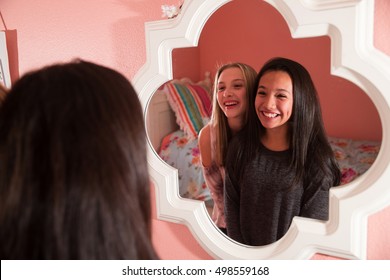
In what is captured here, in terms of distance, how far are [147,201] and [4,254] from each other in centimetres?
18

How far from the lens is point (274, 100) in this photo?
64 cm

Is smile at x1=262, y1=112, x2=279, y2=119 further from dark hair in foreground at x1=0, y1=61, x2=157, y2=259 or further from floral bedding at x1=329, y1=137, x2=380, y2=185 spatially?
dark hair in foreground at x1=0, y1=61, x2=157, y2=259

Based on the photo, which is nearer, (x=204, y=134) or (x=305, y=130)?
Answer: (x=305, y=130)

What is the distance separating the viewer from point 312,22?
24.0 inches

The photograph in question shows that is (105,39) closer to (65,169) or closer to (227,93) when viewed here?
(227,93)

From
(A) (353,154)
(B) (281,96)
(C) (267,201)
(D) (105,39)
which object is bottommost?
(C) (267,201)

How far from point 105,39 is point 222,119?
447 mm

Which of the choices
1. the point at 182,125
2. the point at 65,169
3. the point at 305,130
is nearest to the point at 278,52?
the point at 305,130

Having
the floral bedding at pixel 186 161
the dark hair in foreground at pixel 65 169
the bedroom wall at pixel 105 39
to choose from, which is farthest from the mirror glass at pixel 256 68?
the dark hair in foreground at pixel 65 169

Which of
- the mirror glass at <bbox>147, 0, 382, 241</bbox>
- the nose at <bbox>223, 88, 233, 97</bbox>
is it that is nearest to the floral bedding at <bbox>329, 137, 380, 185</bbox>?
the mirror glass at <bbox>147, 0, 382, 241</bbox>

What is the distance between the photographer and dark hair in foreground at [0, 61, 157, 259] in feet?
1.26

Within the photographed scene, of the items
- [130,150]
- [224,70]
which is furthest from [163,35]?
[130,150]

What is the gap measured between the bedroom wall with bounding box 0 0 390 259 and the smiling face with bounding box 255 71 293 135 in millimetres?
250

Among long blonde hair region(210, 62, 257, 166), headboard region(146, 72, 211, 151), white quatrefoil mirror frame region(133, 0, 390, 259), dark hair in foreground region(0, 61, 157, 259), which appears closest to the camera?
dark hair in foreground region(0, 61, 157, 259)
